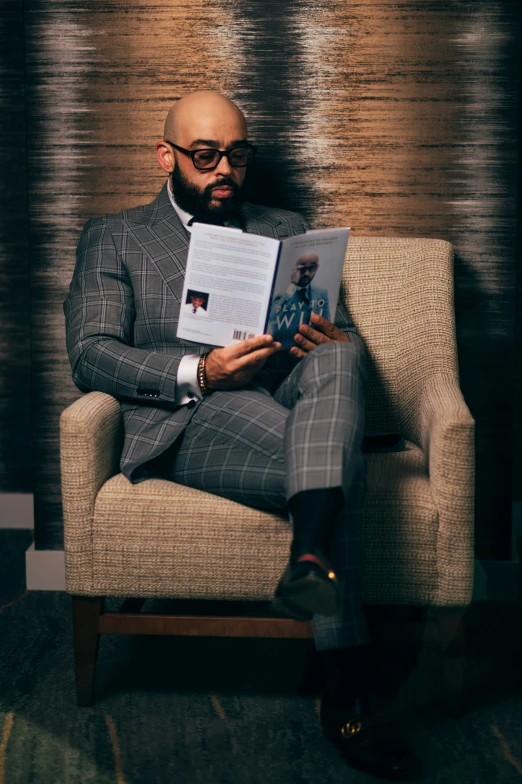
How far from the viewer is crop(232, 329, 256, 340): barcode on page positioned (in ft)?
5.28

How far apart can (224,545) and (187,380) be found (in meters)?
0.36

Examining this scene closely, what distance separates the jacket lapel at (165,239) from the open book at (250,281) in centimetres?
24

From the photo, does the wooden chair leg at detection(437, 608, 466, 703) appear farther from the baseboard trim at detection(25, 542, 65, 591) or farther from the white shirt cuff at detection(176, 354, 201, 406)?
the baseboard trim at detection(25, 542, 65, 591)

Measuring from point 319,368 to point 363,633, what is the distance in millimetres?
488

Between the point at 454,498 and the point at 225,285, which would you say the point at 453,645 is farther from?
the point at 225,285

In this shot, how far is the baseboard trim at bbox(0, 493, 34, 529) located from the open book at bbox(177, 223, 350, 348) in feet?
4.49

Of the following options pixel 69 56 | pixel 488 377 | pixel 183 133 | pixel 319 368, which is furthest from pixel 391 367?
pixel 69 56

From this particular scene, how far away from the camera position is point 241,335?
1.62 meters

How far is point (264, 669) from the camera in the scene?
1800mm

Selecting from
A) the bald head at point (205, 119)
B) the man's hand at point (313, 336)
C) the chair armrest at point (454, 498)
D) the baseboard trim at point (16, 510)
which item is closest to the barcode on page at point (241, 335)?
the man's hand at point (313, 336)

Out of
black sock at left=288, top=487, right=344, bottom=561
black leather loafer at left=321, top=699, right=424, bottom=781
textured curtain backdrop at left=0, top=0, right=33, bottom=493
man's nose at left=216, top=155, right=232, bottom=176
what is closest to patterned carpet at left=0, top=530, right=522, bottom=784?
black leather loafer at left=321, top=699, right=424, bottom=781

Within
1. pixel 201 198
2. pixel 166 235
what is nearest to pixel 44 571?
pixel 166 235

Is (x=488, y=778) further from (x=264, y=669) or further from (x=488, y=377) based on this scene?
(x=488, y=377)

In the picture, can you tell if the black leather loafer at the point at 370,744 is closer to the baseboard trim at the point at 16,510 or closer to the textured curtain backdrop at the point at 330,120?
the textured curtain backdrop at the point at 330,120
